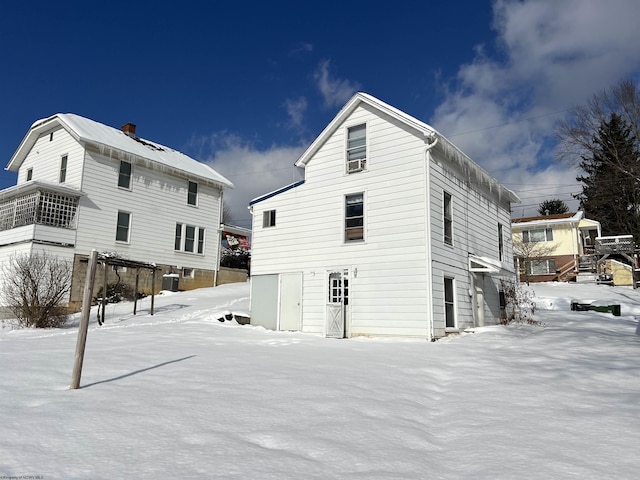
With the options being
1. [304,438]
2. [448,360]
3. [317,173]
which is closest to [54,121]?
[317,173]

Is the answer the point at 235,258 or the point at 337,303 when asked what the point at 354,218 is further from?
the point at 235,258

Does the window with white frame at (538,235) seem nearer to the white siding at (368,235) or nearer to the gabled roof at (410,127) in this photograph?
the gabled roof at (410,127)

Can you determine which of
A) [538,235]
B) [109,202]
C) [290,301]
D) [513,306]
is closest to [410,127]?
[290,301]

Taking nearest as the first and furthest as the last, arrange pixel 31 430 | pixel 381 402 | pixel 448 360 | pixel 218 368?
pixel 31 430
pixel 381 402
pixel 218 368
pixel 448 360

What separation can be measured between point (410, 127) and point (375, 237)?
3.59 metres

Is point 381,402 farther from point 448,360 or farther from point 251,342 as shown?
point 251,342

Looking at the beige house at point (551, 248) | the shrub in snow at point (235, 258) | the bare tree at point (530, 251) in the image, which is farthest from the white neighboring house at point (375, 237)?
the beige house at point (551, 248)

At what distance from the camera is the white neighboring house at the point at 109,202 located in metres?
21.5

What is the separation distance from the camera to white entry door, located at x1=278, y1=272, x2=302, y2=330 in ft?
52.2

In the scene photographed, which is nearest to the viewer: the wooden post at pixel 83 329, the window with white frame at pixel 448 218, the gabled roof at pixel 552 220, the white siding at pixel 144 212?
the wooden post at pixel 83 329

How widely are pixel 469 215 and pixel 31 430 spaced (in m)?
15.1

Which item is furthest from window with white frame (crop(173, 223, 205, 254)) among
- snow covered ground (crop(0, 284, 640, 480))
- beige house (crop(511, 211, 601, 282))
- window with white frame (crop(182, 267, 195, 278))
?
beige house (crop(511, 211, 601, 282))

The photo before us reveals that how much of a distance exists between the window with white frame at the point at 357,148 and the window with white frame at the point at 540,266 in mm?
26817

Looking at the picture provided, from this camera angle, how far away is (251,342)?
466 inches
